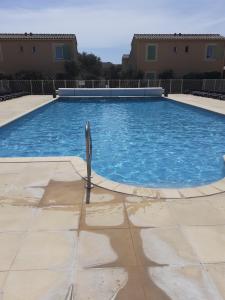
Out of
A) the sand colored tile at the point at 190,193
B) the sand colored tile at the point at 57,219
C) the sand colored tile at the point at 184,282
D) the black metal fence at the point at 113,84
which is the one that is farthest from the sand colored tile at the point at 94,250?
the black metal fence at the point at 113,84

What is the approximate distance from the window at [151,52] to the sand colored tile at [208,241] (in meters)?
27.5

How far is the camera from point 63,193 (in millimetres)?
4215

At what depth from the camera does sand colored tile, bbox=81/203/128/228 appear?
3337mm

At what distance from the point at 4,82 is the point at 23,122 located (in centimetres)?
1429

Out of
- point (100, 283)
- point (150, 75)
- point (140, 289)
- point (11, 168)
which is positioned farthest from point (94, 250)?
point (150, 75)

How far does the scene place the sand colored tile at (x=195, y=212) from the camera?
3.39m

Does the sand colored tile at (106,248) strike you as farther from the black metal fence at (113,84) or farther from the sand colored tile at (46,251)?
the black metal fence at (113,84)

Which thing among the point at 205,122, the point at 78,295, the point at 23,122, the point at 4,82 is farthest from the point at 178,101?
the point at 78,295

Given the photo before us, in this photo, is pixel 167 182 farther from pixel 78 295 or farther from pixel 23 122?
pixel 23 122

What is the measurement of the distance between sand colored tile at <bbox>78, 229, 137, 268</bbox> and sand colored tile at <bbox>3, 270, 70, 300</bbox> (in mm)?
295

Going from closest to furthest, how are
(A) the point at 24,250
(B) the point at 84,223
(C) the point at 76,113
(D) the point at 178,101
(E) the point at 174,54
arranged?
(A) the point at 24,250, (B) the point at 84,223, (C) the point at 76,113, (D) the point at 178,101, (E) the point at 174,54

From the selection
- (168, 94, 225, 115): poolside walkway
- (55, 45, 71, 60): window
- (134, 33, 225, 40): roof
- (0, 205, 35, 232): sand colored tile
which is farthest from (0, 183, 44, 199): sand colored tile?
(134, 33, 225, 40): roof

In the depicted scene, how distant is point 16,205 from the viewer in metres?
3.84

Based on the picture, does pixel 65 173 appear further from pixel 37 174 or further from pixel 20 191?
pixel 20 191
